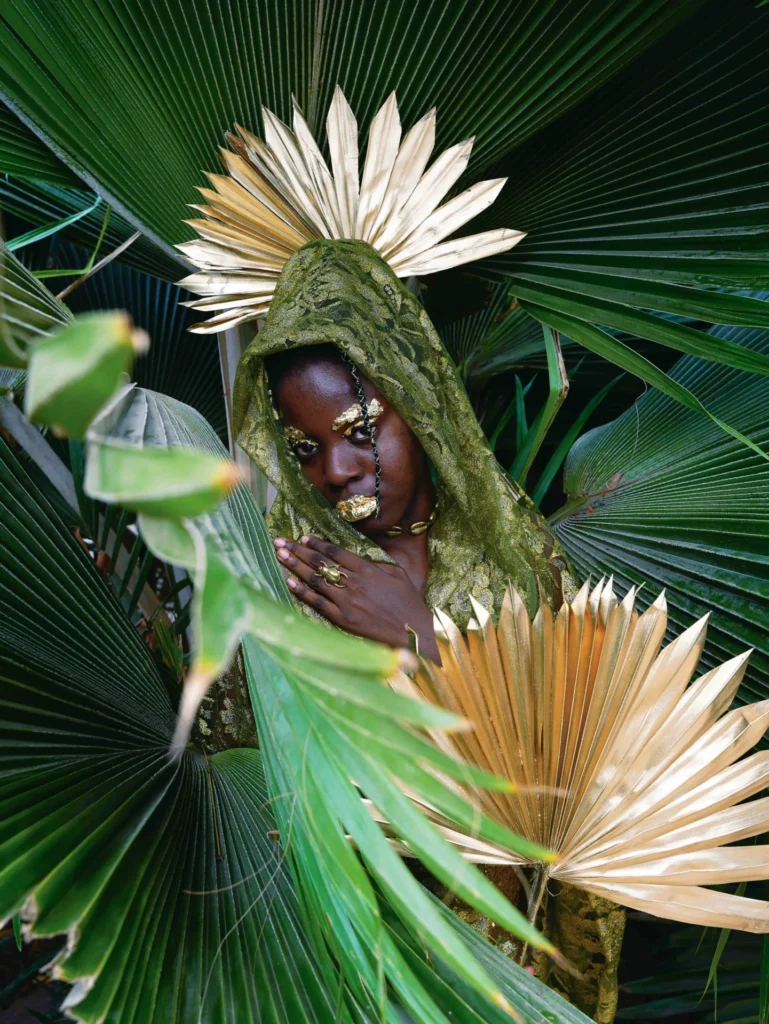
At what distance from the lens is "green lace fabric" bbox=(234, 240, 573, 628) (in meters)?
0.90

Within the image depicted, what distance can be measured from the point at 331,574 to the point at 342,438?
164 millimetres

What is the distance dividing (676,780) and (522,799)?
5.2 inches

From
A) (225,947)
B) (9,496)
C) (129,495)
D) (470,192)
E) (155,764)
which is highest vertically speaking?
(470,192)

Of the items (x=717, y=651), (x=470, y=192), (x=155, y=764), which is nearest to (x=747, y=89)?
(x=470, y=192)

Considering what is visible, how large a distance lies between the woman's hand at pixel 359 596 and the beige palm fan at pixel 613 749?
216 millimetres

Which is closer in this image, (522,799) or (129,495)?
(129,495)

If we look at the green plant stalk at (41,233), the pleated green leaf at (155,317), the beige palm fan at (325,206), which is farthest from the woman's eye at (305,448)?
the pleated green leaf at (155,317)

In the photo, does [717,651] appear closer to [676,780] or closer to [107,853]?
[676,780]

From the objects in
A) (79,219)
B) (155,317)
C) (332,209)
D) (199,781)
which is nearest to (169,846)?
(199,781)

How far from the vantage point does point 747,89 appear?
79cm

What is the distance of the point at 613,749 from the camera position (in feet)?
2.00

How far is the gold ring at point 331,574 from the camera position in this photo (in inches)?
34.2

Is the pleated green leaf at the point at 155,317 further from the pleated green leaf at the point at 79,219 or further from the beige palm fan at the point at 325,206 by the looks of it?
the beige palm fan at the point at 325,206

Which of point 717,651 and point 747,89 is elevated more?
point 747,89
